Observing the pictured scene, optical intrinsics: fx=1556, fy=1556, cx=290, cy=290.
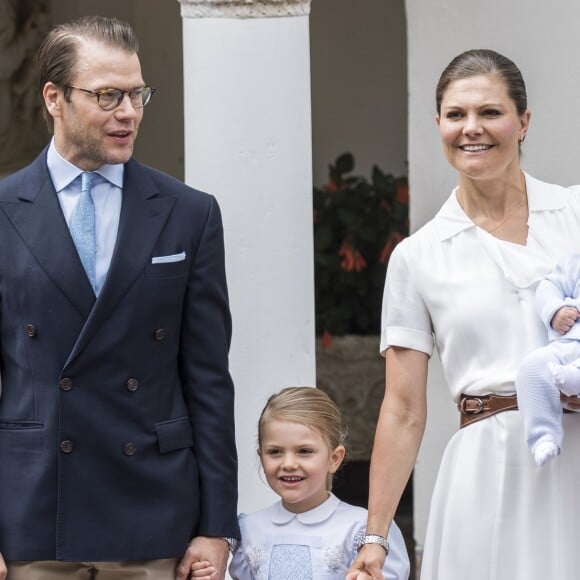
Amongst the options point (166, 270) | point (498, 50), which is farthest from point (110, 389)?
point (498, 50)

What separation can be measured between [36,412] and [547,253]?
1.25m

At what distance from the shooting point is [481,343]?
3654 millimetres

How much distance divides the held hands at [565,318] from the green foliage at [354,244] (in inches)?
171

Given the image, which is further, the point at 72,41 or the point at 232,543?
the point at 232,543

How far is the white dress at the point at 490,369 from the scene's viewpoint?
359cm

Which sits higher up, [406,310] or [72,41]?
[72,41]

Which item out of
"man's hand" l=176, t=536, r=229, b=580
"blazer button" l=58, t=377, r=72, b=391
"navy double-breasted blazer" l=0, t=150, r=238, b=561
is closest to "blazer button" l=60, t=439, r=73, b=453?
"navy double-breasted blazer" l=0, t=150, r=238, b=561

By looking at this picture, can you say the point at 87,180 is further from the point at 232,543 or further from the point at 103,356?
the point at 232,543

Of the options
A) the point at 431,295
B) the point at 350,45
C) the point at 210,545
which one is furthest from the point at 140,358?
the point at 350,45

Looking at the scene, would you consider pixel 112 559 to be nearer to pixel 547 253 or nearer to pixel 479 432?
pixel 479 432

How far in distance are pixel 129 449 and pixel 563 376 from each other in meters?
0.98

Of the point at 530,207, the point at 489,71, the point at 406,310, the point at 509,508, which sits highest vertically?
the point at 489,71

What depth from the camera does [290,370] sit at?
5004 millimetres

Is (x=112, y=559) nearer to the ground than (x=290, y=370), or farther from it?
nearer to the ground
